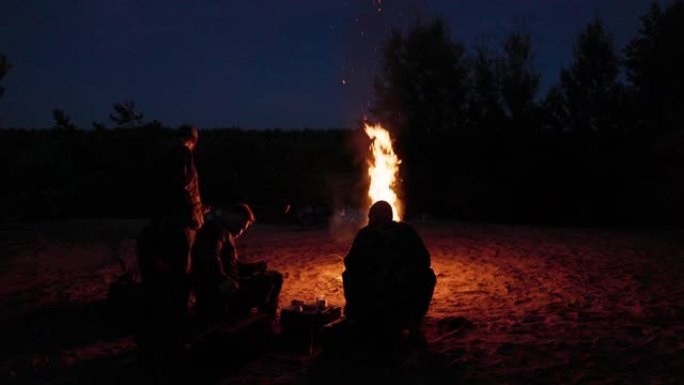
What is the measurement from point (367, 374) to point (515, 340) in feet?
6.08

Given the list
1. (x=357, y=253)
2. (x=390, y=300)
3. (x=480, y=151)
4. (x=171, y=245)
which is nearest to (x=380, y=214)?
(x=357, y=253)

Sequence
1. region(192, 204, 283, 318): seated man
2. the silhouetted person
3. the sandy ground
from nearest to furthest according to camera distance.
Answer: the sandy ground
the silhouetted person
region(192, 204, 283, 318): seated man

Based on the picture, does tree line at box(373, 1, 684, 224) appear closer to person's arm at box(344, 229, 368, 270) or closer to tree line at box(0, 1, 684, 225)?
tree line at box(0, 1, 684, 225)

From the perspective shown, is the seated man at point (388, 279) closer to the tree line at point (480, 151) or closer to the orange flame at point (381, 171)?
the orange flame at point (381, 171)


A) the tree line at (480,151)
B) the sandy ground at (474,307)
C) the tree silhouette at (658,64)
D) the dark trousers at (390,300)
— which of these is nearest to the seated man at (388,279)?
the dark trousers at (390,300)

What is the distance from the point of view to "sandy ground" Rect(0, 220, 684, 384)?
589 centimetres

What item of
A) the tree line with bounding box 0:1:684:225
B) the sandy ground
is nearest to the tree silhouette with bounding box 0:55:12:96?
the tree line with bounding box 0:1:684:225

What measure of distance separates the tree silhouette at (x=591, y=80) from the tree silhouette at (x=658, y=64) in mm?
1060

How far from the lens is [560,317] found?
24.9ft

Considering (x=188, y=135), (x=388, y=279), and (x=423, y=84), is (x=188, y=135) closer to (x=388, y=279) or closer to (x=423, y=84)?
(x=388, y=279)

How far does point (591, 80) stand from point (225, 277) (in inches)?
900

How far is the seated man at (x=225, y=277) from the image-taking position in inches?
267

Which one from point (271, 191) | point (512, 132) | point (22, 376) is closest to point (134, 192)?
point (271, 191)

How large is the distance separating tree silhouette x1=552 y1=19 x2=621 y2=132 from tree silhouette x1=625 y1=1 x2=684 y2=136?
1060 mm
